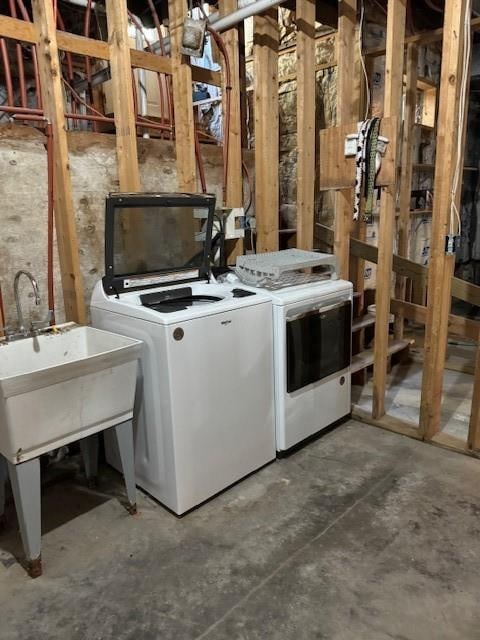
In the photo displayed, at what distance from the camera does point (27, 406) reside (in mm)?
1637

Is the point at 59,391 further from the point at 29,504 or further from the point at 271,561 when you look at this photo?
the point at 271,561

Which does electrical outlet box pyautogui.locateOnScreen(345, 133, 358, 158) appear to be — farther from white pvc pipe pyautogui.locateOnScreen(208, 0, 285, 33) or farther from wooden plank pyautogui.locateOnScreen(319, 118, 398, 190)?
white pvc pipe pyautogui.locateOnScreen(208, 0, 285, 33)

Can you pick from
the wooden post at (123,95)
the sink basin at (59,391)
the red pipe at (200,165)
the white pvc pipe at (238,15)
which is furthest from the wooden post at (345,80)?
the sink basin at (59,391)

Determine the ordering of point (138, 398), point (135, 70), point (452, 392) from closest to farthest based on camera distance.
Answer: point (138, 398) < point (135, 70) < point (452, 392)

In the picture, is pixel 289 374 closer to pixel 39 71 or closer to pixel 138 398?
pixel 138 398

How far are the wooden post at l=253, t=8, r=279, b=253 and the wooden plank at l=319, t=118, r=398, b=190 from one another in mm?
396

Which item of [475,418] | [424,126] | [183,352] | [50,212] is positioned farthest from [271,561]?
[424,126]

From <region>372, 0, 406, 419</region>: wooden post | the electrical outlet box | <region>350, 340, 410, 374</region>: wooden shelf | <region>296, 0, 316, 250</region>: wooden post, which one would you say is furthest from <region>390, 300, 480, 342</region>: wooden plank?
the electrical outlet box

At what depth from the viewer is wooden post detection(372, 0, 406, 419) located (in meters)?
2.42

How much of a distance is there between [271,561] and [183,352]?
90cm

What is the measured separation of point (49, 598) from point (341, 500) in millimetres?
1288

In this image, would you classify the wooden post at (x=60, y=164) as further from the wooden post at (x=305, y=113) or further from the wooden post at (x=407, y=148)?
the wooden post at (x=407, y=148)

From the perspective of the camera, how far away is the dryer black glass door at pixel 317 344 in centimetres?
243

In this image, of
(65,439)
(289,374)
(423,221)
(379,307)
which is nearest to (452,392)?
(379,307)
